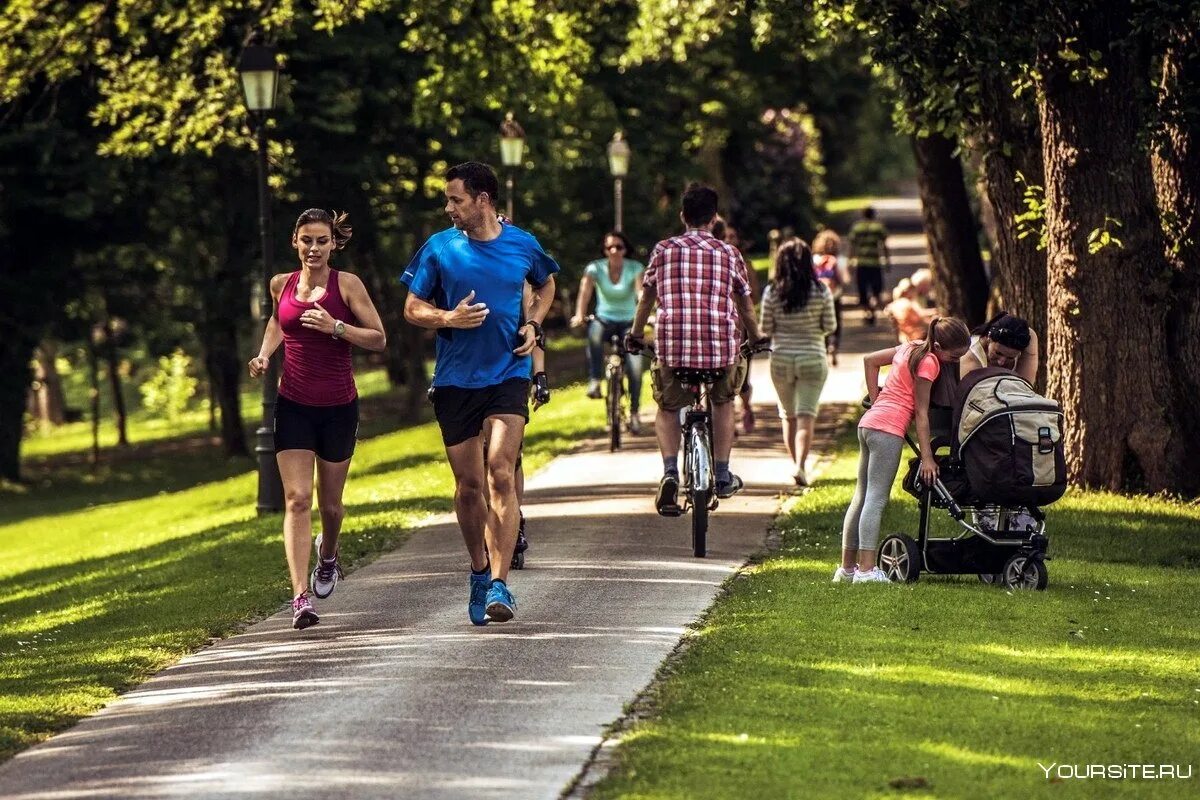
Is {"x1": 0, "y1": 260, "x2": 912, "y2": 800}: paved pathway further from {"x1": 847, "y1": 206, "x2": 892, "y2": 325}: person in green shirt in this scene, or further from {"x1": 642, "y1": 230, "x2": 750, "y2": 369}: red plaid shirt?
{"x1": 847, "y1": 206, "x2": 892, "y2": 325}: person in green shirt

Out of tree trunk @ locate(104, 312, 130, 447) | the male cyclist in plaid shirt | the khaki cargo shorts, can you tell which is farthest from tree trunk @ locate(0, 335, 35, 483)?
the male cyclist in plaid shirt

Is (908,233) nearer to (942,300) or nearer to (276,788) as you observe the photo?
(942,300)

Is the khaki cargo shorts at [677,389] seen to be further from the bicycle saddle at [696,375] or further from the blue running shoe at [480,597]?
the blue running shoe at [480,597]

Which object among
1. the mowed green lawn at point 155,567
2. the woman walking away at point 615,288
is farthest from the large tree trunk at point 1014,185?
the mowed green lawn at point 155,567

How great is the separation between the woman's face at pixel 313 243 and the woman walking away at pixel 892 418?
10.0ft

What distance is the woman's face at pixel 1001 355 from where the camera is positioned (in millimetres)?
11586

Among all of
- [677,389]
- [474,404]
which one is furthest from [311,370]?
[677,389]

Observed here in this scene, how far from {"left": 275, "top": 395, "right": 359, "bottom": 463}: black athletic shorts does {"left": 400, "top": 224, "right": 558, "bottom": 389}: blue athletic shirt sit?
2.14 feet

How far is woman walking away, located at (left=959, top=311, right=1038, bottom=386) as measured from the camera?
11570mm

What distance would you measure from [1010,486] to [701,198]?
3.13 m

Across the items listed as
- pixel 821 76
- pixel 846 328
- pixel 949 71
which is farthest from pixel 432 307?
pixel 821 76

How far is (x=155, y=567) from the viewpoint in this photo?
16.7 metres

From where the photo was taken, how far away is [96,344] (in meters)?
46.0

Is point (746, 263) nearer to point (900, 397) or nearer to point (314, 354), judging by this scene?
point (900, 397)
